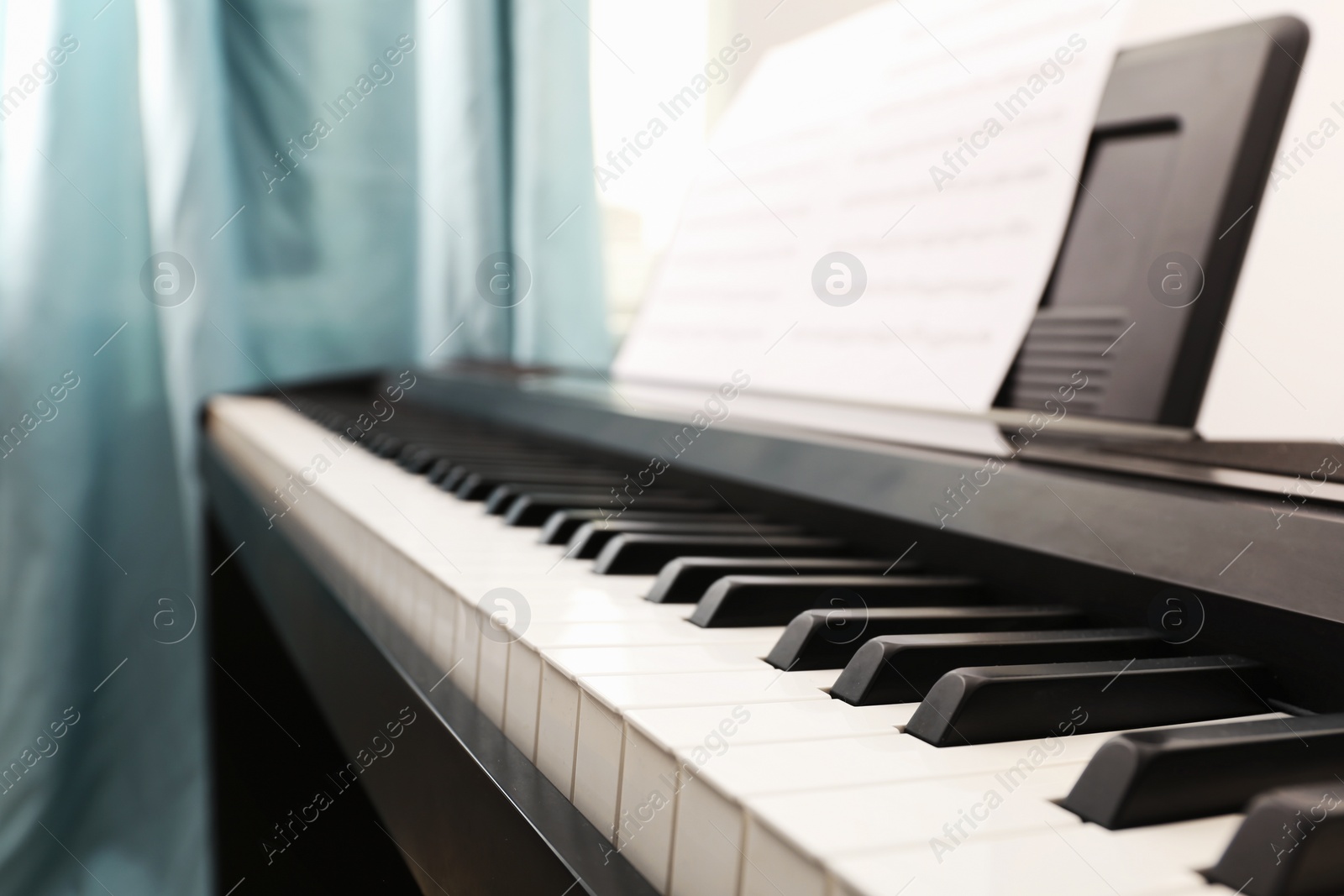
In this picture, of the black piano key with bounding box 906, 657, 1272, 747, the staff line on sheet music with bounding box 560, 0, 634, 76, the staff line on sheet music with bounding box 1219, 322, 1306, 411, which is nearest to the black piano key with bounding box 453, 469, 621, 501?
the black piano key with bounding box 906, 657, 1272, 747

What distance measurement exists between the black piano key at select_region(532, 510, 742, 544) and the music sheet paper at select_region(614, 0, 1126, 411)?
0.21 metres

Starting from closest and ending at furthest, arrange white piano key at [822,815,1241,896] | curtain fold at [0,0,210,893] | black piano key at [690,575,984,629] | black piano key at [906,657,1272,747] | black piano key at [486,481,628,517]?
white piano key at [822,815,1241,896] → black piano key at [906,657,1272,747] → black piano key at [690,575,984,629] → black piano key at [486,481,628,517] → curtain fold at [0,0,210,893]

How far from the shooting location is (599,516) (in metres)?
0.72

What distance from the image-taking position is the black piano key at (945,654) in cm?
38

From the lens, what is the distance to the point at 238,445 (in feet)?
4.43

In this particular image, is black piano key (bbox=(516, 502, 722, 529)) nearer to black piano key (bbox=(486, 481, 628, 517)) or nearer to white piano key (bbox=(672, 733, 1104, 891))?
black piano key (bbox=(486, 481, 628, 517))

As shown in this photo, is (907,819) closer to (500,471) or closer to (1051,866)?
(1051,866)

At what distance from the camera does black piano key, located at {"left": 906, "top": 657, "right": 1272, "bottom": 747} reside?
1.13ft

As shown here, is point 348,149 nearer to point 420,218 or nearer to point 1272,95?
point 420,218

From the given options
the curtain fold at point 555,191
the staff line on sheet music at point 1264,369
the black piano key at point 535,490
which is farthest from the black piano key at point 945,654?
the curtain fold at point 555,191

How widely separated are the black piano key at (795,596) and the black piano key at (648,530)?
14 cm

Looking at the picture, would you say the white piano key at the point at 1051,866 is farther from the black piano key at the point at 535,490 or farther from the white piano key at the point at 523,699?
the black piano key at the point at 535,490

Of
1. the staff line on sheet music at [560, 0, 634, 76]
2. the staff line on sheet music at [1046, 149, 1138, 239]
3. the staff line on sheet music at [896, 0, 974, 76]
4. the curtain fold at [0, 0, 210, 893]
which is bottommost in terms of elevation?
the curtain fold at [0, 0, 210, 893]

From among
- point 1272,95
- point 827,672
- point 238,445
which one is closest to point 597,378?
point 238,445
